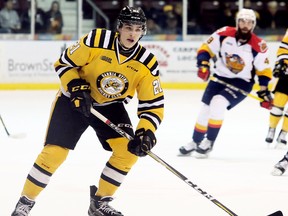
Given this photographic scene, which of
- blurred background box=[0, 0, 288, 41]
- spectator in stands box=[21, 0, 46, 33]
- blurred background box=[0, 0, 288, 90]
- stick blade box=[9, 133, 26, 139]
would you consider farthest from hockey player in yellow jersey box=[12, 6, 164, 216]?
spectator in stands box=[21, 0, 46, 33]

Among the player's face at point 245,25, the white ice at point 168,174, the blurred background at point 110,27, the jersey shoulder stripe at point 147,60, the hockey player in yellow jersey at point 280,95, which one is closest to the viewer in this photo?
the jersey shoulder stripe at point 147,60

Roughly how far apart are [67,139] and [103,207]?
15.6 inches

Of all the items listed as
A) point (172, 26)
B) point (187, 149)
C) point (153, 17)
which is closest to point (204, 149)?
point (187, 149)

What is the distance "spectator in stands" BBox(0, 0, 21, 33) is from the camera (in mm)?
10109

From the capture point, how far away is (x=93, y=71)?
11.3 feet

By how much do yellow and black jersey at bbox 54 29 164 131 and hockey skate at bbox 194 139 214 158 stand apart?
6.90ft

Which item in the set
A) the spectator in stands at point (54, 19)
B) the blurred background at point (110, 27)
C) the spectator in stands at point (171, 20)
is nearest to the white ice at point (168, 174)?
the blurred background at point (110, 27)

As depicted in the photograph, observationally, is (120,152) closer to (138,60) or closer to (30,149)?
(138,60)

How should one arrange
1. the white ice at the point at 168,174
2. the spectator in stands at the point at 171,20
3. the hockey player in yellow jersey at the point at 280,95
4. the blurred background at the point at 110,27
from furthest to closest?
the spectator in stands at the point at 171,20 → the blurred background at the point at 110,27 → the hockey player in yellow jersey at the point at 280,95 → the white ice at the point at 168,174

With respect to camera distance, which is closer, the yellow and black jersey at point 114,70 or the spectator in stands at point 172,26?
the yellow and black jersey at point 114,70

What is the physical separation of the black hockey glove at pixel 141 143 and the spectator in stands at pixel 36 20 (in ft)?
23.2

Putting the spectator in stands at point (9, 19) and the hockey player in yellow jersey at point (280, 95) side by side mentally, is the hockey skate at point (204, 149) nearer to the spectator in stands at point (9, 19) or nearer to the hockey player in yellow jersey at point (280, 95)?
the hockey player in yellow jersey at point (280, 95)

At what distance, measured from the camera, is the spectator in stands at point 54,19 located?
10.4 m

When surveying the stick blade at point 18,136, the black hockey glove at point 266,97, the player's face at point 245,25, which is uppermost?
the player's face at point 245,25
